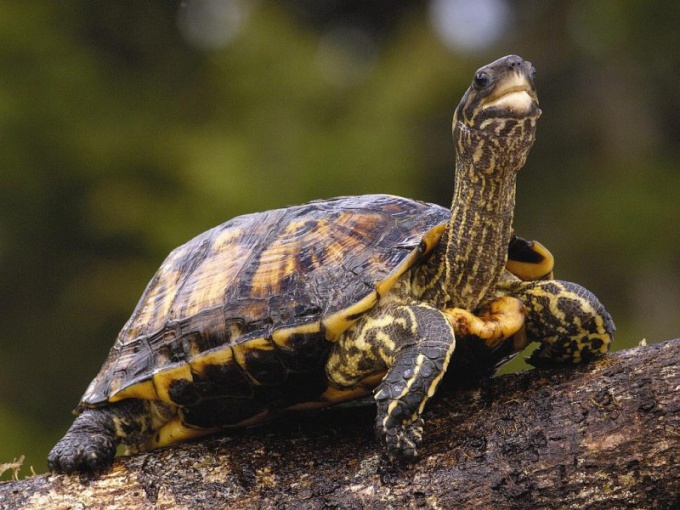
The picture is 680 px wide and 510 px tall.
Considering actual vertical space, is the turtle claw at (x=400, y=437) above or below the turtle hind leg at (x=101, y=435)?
below

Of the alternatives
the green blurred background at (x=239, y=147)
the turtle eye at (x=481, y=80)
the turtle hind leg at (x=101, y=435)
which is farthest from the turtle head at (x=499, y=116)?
the green blurred background at (x=239, y=147)

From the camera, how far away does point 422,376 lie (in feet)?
10.9

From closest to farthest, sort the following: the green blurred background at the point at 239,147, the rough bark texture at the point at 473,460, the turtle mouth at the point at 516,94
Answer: the rough bark texture at the point at 473,460
the turtle mouth at the point at 516,94
the green blurred background at the point at 239,147

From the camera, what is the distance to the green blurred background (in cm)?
1105

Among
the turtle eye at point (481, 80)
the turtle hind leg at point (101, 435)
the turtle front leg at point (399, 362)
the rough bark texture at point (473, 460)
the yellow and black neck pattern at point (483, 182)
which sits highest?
the turtle eye at point (481, 80)

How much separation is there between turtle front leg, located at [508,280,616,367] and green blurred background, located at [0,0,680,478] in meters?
6.91

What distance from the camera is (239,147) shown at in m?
11.1

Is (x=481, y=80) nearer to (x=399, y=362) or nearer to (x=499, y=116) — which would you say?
(x=499, y=116)

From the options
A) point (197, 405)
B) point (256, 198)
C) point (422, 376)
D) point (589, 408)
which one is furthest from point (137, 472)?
point (256, 198)

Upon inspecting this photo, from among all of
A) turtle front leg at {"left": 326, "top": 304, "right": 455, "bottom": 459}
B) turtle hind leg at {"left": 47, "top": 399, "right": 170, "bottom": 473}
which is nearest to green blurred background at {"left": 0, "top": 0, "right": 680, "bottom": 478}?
turtle hind leg at {"left": 47, "top": 399, "right": 170, "bottom": 473}

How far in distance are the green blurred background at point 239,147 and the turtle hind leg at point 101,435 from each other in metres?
6.41

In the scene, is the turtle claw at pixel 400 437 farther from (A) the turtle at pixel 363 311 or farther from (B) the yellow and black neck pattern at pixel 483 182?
(B) the yellow and black neck pattern at pixel 483 182

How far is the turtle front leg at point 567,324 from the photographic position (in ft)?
12.1

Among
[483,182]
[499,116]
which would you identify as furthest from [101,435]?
[499,116]
